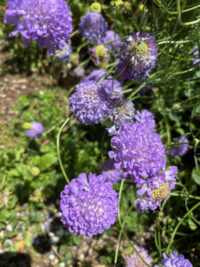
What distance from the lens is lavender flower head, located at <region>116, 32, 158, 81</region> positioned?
1.00 m

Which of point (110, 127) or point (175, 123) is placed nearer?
point (110, 127)

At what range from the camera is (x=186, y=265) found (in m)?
0.96

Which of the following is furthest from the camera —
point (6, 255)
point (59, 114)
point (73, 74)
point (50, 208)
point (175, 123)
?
point (73, 74)

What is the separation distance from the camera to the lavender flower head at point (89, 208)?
99cm

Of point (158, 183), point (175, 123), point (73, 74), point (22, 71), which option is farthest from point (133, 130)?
point (22, 71)

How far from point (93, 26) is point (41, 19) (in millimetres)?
730

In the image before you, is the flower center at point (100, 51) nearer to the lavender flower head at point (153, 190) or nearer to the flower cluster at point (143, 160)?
the flower cluster at point (143, 160)

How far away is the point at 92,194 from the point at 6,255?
32.6 inches

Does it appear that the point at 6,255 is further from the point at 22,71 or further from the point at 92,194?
the point at 22,71

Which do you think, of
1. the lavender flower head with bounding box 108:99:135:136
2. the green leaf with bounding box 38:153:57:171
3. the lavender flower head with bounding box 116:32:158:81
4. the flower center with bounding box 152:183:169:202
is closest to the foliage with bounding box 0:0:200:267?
the green leaf with bounding box 38:153:57:171

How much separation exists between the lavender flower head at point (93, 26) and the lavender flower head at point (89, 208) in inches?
40.2

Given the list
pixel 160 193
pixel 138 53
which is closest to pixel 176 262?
pixel 160 193

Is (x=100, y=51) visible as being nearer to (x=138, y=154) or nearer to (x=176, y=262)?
(x=138, y=154)

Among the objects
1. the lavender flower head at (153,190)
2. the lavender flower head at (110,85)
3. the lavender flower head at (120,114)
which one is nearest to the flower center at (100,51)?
the lavender flower head at (110,85)
